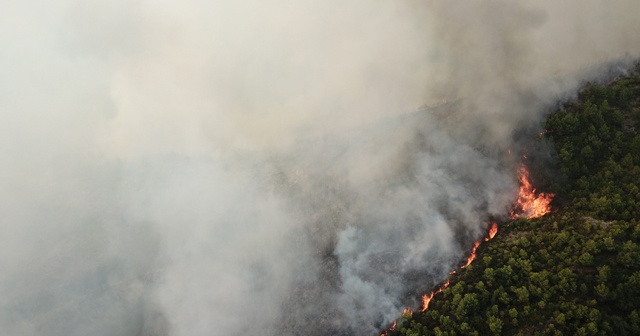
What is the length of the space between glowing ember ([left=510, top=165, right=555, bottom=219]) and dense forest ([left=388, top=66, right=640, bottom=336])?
114 centimetres

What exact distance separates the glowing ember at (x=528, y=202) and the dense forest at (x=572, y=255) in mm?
1138

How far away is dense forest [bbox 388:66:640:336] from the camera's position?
38.0 metres

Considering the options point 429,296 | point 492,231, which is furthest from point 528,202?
point 429,296

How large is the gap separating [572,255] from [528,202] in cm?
1146

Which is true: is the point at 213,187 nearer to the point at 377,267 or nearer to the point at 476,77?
the point at 377,267

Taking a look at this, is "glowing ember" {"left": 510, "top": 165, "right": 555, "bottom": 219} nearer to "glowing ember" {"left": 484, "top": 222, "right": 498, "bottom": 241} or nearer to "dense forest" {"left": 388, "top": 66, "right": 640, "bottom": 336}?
"dense forest" {"left": 388, "top": 66, "right": 640, "bottom": 336}

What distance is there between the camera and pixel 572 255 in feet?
137

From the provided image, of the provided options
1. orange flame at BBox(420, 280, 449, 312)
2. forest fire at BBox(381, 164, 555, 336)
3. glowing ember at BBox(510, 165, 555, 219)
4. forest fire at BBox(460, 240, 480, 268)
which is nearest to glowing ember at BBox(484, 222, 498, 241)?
forest fire at BBox(381, 164, 555, 336)

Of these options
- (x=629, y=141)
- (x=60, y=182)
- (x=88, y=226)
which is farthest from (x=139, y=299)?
(x=629, y=141)

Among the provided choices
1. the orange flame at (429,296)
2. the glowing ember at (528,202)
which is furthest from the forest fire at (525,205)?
the orange flame at (429,296)

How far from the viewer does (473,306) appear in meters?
40.9

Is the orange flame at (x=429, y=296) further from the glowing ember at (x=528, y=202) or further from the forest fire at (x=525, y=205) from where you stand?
the glowing ember at (x=528, y=202)

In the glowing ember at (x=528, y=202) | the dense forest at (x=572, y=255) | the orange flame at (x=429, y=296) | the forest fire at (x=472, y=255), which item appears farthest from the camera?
the glowing ember at (x=528, y=202)

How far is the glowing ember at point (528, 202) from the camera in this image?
5101 cm
